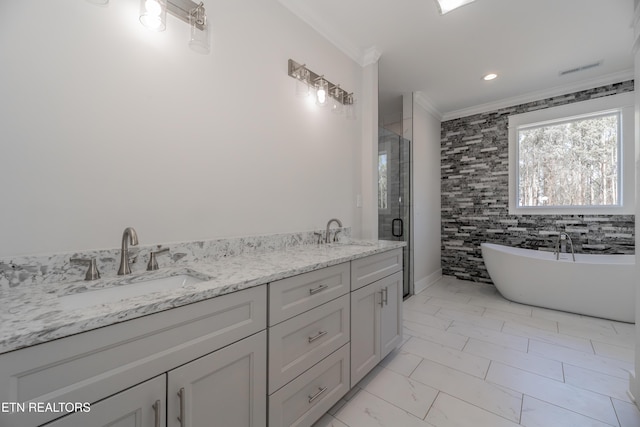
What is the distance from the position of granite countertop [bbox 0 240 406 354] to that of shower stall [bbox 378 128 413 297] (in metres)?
1.89

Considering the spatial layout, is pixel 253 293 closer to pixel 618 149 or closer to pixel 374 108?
pixel 374 108

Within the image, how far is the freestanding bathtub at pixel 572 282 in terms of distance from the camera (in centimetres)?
255

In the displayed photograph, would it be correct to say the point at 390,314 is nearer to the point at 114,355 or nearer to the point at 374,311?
the point at 374,311

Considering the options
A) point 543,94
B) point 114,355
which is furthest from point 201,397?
point 543,94

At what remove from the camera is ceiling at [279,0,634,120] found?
78.4 inches

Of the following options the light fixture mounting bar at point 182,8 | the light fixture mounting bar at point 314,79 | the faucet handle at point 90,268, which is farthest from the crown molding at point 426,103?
the faucet handle at point 90,268

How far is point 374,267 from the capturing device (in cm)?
174

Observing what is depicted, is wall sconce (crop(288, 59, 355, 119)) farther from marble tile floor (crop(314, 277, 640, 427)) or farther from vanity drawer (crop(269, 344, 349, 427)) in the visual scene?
marble tile floor (crop(314, 277, 640, 427))

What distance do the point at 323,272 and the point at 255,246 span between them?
532mm

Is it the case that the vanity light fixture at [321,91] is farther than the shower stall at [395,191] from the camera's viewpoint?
No

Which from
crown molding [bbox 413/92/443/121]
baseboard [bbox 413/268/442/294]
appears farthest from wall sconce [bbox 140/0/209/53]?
baseboard [bbox 413/268/442/294]

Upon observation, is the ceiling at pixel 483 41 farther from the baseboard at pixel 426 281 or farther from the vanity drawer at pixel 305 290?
the baseboard at pixel 426 281

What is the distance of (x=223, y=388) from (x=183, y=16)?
1747 millimetres

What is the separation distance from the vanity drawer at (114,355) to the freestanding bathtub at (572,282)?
3436 mm
